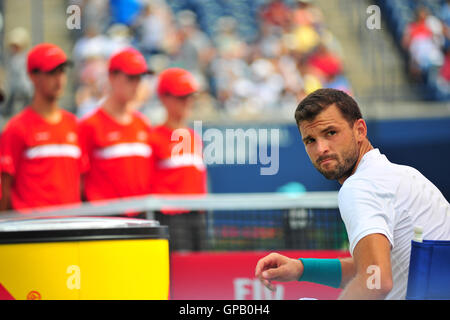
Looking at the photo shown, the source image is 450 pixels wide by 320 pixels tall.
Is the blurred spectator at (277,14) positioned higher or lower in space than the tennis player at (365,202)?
higher

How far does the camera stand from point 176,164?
703 centimetres

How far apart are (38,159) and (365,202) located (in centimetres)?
466

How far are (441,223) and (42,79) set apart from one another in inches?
185

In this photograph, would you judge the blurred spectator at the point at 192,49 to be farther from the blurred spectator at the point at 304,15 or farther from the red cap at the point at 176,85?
the red cap at the point at 176,85

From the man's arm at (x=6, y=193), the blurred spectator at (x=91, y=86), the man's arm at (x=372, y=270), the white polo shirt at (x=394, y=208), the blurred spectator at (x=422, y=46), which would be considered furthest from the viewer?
the blurred spectator at (x=422, y=46)

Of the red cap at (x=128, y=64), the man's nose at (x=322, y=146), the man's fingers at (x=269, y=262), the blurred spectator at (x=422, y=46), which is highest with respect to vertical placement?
the blurred spectator at (x=422, y=46)

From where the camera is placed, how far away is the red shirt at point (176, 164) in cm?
705

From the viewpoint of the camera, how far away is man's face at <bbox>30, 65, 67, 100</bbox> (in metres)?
6.74

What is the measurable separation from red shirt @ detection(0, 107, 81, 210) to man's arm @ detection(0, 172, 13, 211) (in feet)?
0.13

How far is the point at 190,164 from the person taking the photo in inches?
277

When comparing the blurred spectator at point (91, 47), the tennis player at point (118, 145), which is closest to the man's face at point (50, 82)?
the tennis player at point (118, 145)

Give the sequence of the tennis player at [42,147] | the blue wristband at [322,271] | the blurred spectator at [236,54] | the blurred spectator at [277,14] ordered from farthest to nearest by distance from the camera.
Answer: the blurred spectator at [277,14]
the blurred spectator at [236,54]
the tennis player at [42,147]
the blue wristband at [322,271]

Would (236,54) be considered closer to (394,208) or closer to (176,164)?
(176,164)
